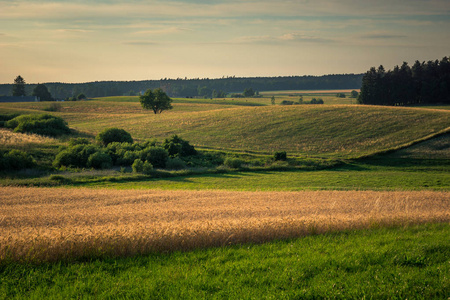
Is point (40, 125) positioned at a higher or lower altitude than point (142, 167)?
higher

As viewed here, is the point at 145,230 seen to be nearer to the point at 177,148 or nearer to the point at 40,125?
the point at 177,148

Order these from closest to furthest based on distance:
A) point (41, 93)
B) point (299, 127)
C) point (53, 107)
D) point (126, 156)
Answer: point (126, 156)
point (299, 127)
point (53, 107)
point (41, 93)

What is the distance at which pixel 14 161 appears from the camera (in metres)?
36.1

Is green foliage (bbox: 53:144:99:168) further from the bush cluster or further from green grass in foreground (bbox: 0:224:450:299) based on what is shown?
green grass in foreground (bbox: 0:224:450:299)

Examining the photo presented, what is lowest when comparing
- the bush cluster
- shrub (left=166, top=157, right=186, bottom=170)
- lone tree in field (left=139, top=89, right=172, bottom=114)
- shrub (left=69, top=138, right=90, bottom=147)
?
shrub (left=166, top=157, right=186, bottom=170)

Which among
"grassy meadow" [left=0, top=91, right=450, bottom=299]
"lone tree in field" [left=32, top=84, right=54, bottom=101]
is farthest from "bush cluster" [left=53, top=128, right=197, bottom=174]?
"lone tree in field" [left=32, top=84, right=54, bottom=101]

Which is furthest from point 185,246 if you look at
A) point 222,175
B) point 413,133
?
point 413,133

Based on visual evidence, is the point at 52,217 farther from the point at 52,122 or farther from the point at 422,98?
the point at 422,98

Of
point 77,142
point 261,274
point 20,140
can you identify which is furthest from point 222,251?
point 20,140

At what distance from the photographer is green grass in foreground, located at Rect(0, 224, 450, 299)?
688cm

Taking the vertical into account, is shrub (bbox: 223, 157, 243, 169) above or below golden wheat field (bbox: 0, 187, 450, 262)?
below

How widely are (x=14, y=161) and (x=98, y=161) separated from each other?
8582mm

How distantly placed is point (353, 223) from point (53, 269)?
8806 mm

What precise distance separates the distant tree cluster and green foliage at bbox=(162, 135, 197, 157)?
86.5 m
